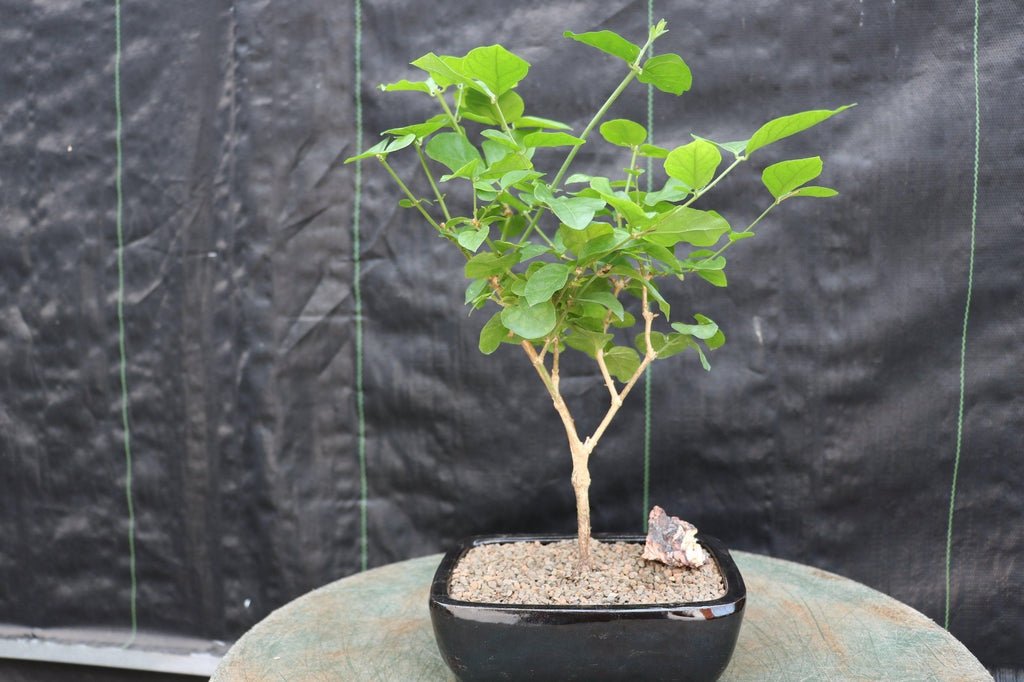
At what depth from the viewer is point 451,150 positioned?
0.81 m

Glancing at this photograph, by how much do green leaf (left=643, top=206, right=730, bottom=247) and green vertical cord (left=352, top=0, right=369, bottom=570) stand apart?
2.50 feet

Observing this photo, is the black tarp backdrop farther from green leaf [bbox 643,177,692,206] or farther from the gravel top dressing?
green leaf [bbox 643,177,692,206]

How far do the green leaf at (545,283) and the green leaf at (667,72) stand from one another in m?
0.22

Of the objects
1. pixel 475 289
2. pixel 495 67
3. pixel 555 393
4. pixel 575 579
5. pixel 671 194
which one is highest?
pixel 495 67

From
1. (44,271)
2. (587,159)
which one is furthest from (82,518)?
(587,159)

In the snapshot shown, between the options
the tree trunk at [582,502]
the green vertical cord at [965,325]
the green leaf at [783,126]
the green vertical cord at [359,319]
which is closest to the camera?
the green leaf at [783,126]

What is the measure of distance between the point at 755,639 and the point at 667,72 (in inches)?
25.0

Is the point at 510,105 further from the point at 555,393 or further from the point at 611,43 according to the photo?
the point at 555,393

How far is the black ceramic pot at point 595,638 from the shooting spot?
2.48 ft

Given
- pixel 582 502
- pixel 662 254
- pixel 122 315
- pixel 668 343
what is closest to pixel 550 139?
pixel 662 254

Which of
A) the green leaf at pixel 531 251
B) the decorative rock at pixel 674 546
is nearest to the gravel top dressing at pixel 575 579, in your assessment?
the decorative rock at pixel 674 546

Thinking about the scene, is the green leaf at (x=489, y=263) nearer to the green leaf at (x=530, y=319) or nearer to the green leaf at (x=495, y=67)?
the green leaf at (x=530, y=319)

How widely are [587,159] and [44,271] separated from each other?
1.02 meters

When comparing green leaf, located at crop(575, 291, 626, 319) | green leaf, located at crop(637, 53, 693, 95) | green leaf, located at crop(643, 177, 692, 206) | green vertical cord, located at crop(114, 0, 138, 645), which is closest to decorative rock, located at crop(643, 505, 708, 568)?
green leaf, located at crop(575, 291, 626, 319)
